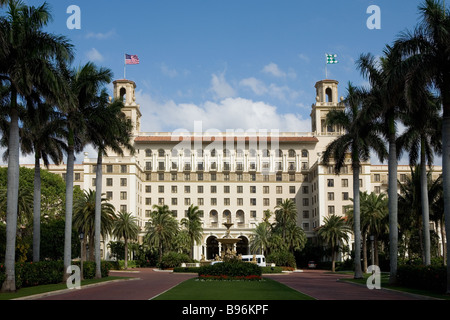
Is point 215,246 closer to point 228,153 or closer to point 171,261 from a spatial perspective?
point 228,153

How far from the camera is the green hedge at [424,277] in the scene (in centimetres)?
2756

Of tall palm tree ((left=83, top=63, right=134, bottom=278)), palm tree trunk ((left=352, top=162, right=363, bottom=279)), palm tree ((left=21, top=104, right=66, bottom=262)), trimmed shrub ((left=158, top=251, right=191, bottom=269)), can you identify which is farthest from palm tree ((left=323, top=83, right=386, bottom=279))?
trimmed shrub ((left=158, top=251, right=191, bottom=269))

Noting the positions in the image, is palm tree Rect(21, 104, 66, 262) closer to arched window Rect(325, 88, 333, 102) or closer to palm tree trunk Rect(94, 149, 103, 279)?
palm tree trunk Rect(94, 149, 103, 279)

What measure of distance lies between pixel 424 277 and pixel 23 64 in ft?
80.3

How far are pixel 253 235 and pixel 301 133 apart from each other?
28901 millimetres

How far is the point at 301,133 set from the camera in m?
116

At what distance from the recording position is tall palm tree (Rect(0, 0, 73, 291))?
27328mm

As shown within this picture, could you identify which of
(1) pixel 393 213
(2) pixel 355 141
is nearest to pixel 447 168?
(1) pixel 393 213

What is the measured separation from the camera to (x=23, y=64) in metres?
27.4
